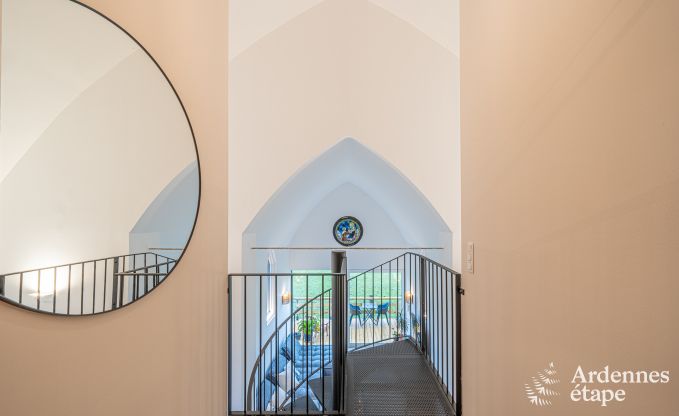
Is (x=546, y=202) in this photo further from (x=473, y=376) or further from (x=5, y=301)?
(x=5, y=301)

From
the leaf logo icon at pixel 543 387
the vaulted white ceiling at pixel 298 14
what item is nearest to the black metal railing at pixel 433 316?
the leaf logo icon at pixel 543 387

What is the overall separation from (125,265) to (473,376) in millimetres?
1491

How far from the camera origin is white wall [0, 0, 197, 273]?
78cm

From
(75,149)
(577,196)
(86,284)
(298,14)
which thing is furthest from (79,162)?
(298,14)

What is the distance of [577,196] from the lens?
0.86 meters

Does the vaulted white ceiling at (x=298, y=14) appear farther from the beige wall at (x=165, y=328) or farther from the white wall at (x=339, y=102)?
the beige wall at (x=165, y=328)

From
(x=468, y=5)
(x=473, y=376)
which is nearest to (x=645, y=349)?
(x=473, y=376)

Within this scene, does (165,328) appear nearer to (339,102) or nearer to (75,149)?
(75,149)

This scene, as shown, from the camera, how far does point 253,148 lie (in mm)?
4387

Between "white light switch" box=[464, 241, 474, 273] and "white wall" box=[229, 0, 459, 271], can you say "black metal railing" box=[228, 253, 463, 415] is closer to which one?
"white light switch" box=[464, 241, 474, 273]

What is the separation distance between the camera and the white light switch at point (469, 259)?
1.65 m

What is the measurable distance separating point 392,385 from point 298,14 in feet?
13.1

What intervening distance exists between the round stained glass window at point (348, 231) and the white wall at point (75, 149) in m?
7.87

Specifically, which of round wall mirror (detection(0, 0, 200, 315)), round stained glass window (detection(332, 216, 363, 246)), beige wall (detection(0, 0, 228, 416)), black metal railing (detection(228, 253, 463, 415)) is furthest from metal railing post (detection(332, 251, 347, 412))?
round stained glass window (detection(332, 216, 363, 246))
